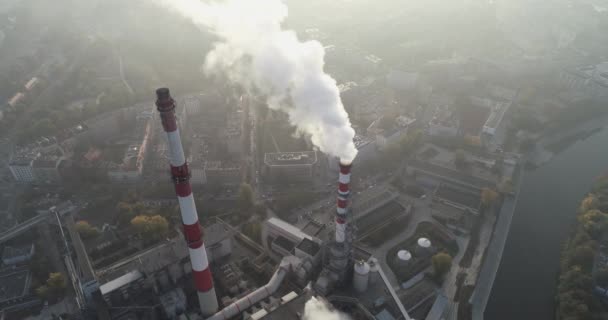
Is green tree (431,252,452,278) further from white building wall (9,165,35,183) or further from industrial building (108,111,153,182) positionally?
white building wall (9,165,35,183)

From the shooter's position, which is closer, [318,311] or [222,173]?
[318,311]

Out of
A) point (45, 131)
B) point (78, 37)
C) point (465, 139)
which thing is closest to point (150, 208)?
point (45, 131)

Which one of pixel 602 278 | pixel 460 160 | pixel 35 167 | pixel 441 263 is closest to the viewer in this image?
pixel 602 278

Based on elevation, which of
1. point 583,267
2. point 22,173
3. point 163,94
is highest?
point 163,94

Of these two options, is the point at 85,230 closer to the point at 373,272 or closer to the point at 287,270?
the point at 287,270

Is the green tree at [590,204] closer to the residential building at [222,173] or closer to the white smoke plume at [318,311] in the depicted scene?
the white smoke plume at [318,311]

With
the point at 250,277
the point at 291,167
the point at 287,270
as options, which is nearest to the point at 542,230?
the point at 291,167
